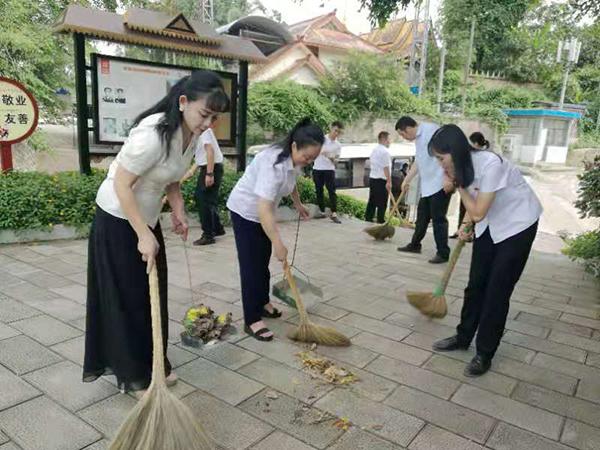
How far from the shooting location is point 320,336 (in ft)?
10.1

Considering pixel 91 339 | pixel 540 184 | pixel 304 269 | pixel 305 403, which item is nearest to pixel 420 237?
pixel 304 269

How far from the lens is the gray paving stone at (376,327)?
11.1 feet

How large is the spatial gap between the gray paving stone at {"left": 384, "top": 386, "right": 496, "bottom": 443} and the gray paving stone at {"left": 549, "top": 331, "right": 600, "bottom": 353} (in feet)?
4.67

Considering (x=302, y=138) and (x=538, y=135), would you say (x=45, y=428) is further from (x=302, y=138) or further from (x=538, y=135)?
(x=538, y=135)

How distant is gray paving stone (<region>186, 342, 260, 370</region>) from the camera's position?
2.85 metres

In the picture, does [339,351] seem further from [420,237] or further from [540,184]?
[540,184]

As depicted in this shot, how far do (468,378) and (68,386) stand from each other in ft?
7.28

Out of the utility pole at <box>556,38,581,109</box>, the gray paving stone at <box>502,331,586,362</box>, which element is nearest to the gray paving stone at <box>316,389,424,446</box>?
the gray paving stone at <box>502,331,586,362</box>

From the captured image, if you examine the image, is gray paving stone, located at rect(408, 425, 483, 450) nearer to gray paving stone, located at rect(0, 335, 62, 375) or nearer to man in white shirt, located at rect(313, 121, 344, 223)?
gray paving stone, located at rect(0, 335, 62, 375)

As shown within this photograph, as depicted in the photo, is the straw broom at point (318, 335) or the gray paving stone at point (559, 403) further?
the straw broom at point (318, 335)

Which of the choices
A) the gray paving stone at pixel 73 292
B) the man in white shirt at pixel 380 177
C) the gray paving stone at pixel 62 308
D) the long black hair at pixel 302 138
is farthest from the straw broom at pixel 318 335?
the man in white shirt at pixel 380 177

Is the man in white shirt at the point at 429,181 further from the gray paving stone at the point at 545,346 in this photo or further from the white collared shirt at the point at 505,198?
the white collared shirt at the point at 505,198

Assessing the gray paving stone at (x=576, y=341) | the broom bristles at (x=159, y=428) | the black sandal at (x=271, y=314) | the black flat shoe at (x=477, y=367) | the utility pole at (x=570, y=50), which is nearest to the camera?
the broom bristles at (x=159, y=428)

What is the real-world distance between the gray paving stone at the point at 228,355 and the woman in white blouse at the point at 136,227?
53 cm
